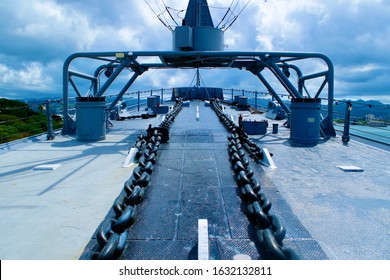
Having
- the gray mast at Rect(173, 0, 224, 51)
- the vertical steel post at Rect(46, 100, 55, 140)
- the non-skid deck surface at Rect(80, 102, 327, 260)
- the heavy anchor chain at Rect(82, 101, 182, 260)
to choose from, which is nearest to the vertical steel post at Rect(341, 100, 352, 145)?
the gray mast at Rect(173, 0, 224, 51)

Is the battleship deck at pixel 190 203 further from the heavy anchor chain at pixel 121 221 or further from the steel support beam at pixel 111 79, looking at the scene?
the steel support beam at pixel 111 79

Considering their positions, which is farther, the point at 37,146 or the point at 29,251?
the point at 37,146

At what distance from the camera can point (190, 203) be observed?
2424 millimetres

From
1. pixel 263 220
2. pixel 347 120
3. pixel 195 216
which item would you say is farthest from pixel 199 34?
pixel 263 220

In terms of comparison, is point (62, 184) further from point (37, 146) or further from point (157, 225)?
point (37, 146)

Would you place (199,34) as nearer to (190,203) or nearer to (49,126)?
(49,126)

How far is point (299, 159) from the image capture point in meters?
4.66

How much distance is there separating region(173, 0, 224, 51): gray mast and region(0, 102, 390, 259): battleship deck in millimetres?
3577

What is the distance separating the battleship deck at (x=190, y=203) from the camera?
6.33 feet

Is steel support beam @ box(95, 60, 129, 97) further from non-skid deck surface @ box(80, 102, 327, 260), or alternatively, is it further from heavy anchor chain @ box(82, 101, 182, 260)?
heavy anchor chain @ box(82, 101, 182, 260)

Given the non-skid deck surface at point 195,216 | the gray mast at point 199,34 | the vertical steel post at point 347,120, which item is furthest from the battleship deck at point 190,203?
the gray mast at point 199,34

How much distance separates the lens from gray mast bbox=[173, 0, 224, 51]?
24.5 feet

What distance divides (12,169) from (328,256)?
152 inches

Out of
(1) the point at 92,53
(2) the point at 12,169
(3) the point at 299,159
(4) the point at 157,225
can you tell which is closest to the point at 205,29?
(1) the point at 92,53
